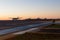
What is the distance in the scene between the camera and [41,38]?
1748 centimetres

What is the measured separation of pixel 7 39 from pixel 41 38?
22.1 feet

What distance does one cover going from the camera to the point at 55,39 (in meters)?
17.2

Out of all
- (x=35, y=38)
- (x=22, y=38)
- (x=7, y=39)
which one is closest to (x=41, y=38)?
(x=35, y=38)

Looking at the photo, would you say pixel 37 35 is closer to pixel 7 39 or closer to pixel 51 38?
pixel 51 38

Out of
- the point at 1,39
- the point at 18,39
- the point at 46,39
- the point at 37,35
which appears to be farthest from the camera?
the point at 37,35

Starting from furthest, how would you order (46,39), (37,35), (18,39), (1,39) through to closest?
(37,35) → (46,39) → (18,39) → (1,39)

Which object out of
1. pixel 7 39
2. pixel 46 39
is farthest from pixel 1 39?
pixel 46 39

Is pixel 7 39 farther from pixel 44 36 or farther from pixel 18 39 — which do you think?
pixel 44 36

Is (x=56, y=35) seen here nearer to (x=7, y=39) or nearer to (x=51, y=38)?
(x=51, y=38)

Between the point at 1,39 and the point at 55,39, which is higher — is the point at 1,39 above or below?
above

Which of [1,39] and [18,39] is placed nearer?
[1,39]

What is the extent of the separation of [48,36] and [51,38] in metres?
0.48

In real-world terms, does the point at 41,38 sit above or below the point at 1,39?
below

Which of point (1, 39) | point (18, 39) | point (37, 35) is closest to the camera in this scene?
point (1, 39)
